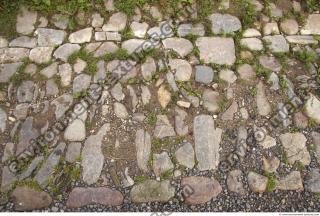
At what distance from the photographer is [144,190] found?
461cm

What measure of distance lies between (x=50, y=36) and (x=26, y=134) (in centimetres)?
158

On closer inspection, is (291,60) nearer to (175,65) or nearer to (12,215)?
(175,65)

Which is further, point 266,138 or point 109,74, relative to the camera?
point 109,74

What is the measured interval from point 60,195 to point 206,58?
2.72 m

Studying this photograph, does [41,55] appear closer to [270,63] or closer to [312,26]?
[270,63]

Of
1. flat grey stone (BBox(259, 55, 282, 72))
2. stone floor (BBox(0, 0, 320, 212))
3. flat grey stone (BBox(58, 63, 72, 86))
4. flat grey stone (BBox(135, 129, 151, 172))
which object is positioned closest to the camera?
stone floor (BBox(0, 0, 320, 212))

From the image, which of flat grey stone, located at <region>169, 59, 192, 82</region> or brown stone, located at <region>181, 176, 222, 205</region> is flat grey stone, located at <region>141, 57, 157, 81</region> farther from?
brown stone, located at <region>181, 176, 222, 205</region>

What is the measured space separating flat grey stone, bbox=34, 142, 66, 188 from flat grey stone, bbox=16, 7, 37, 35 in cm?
195

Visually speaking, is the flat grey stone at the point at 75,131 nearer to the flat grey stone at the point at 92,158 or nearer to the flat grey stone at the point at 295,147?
the flat grey stone at the point at 92,158

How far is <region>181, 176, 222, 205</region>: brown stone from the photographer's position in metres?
4.59

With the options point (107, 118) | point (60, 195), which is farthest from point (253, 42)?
point (60, 195)

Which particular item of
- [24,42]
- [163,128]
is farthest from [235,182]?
[24,42]

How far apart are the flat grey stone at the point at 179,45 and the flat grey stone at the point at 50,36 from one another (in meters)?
1.54

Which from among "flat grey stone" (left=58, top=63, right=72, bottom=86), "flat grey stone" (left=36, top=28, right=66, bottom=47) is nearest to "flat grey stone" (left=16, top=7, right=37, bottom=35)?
"flat grey stone" (left=36, top=28, right=66, bottom=47)
